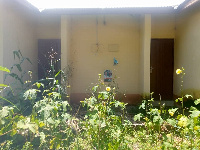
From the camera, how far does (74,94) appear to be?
7496 millimetres

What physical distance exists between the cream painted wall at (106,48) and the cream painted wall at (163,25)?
0.62m

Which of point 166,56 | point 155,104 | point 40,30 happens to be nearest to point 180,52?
point 166,56

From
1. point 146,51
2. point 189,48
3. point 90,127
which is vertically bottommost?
point 90,127

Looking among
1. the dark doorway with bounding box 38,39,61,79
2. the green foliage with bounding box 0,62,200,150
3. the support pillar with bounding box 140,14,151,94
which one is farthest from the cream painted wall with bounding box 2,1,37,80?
the support pillar with bounding box 140,14,151,94

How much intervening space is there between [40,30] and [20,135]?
5403 mm

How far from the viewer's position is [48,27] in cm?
788

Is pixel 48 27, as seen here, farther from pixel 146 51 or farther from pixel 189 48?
pixel 189 48

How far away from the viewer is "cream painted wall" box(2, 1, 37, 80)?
5.77 m

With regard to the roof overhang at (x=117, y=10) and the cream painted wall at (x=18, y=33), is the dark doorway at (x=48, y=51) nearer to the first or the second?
the cream painted wall at (x=18, y=33)

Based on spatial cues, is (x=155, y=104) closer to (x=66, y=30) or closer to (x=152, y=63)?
(x=152, y=63)

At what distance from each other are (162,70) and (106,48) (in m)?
2.22

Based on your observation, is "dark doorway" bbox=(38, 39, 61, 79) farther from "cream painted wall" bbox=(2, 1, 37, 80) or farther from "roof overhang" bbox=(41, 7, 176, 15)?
"roof overhang" bbox=(41, 7, 176, 15)

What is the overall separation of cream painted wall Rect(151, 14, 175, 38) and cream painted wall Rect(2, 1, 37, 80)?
4.32 m

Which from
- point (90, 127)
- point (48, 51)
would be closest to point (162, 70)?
point (48, 51)
